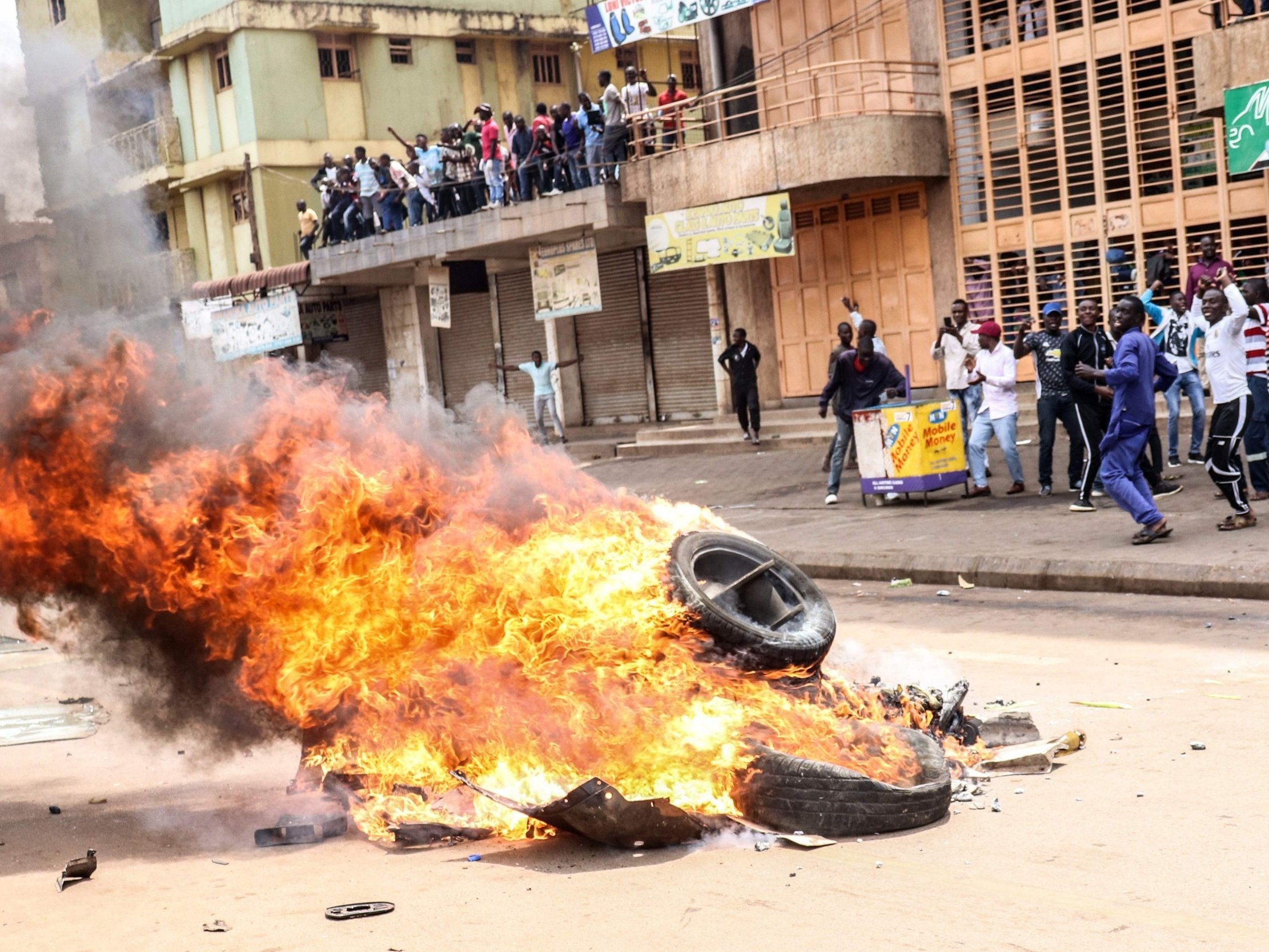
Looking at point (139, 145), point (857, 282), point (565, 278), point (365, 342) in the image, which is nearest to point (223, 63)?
point (365, 342)

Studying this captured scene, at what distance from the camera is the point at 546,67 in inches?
1449

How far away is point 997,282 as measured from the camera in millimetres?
21359

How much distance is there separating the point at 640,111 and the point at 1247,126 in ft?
35.4

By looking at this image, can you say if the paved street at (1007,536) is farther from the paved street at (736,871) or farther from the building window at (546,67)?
the building window at (546,67)

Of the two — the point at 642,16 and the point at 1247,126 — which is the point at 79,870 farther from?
the point at 642,16

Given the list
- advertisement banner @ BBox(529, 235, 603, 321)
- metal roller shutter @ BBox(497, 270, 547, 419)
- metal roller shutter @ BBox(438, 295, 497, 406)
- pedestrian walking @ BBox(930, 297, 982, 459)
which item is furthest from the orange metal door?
metal roller shutter @ BBox(438, 295, 497, 406)

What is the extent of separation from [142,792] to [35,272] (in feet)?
8.60

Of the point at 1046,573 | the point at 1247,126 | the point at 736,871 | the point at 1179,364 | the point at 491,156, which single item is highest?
the point at 491,156

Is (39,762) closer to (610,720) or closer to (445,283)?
(610,720)

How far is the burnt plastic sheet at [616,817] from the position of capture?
5234mm

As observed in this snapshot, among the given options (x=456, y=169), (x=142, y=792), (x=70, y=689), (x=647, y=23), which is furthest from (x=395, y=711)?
(x=456, y=169)

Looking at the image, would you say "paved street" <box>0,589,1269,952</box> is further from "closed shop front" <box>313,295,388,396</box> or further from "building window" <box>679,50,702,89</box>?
"building window" <box>679,50,702,89</box>

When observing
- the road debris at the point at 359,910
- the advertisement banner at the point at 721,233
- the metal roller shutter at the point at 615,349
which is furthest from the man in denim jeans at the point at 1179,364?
the metal roller shutter at the point at 615,349

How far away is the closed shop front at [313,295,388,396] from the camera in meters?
35.7
